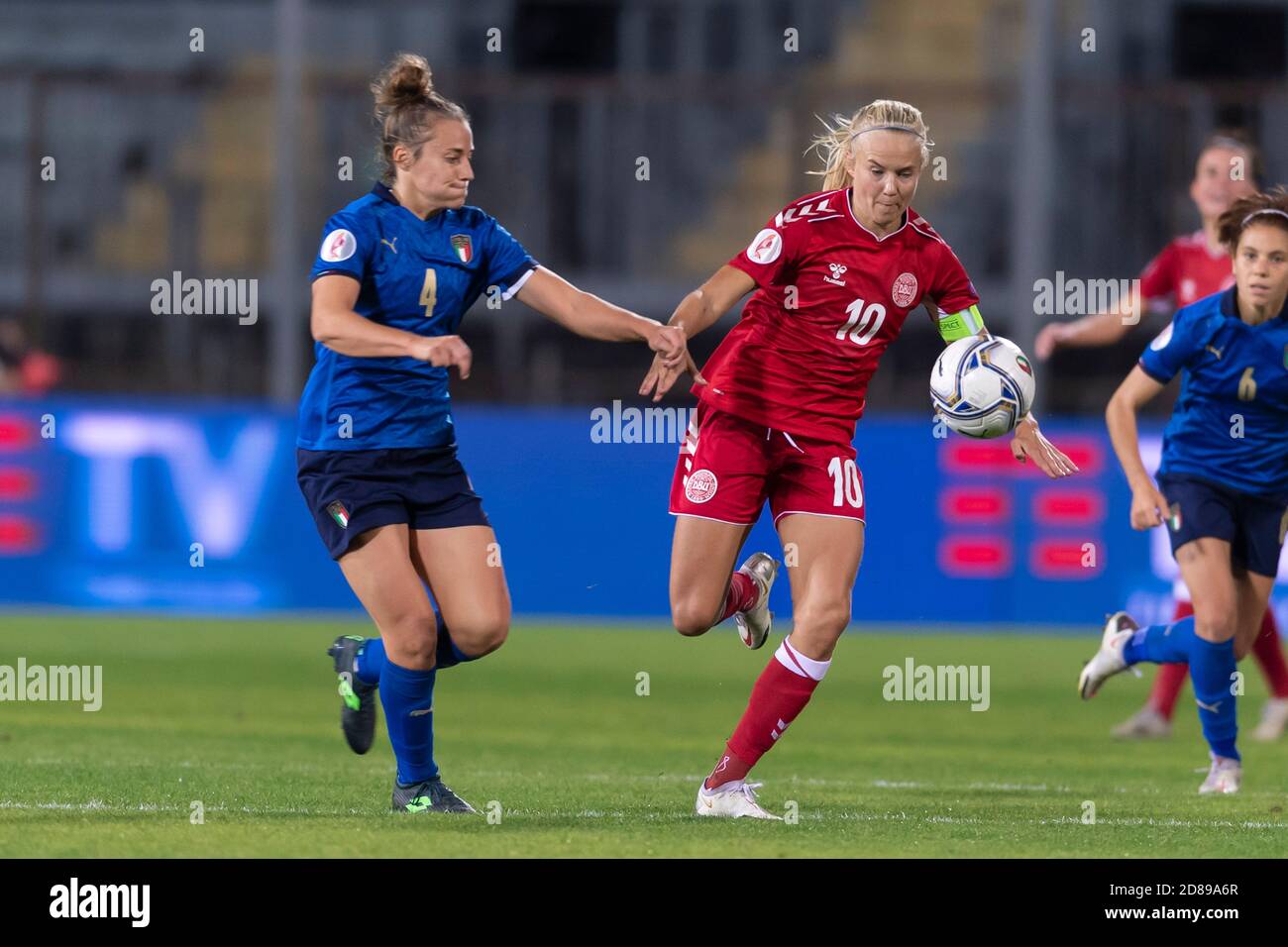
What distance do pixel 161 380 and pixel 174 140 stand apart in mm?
3848

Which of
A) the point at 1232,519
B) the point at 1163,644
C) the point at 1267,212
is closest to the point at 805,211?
the point at 1267,212

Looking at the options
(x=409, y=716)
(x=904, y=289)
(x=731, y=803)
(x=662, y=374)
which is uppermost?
(x=904, y=289)

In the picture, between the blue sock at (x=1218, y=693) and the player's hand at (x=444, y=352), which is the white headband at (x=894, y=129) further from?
the blue sock at (x=1218, y=693)

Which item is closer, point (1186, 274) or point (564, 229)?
point (1186, 274)

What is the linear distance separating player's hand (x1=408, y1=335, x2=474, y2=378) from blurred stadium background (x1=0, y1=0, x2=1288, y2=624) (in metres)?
7.76

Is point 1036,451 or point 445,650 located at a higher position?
point 1036,451

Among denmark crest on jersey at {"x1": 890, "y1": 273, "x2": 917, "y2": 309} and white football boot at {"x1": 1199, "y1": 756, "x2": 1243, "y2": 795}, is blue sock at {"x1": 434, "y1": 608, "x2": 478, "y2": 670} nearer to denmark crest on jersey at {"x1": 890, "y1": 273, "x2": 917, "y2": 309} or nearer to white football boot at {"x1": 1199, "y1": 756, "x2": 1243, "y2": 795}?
denmark crest on jersey at {"x1": 890, "y1": 273, "x2": 917, "y2": 309}

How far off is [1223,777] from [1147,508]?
1044 mm

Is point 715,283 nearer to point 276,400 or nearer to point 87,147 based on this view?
point 276,400

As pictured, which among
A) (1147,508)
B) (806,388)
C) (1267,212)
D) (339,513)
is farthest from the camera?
(1267,212)

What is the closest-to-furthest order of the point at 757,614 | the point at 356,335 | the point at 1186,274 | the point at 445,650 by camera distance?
1. the point at 356,335
2. the point at 445,650
3. the point at 757,614
4. the point at 1186,274

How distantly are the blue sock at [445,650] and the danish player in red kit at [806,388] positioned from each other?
2.33ft

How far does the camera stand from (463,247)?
20.5 feet

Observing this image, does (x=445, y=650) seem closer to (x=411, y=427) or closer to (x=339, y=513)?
(x=339, y=513)
